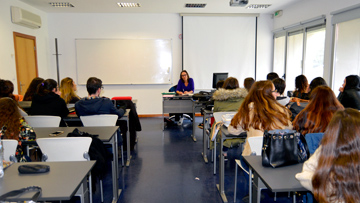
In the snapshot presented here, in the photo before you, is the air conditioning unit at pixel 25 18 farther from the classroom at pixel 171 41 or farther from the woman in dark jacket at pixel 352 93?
the woman in dark jacket at pixel 352 93

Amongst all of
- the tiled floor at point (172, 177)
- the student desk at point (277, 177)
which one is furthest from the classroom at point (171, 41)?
the student desk at point (277, 177)

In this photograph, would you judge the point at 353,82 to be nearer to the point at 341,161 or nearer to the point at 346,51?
the point at 346,51

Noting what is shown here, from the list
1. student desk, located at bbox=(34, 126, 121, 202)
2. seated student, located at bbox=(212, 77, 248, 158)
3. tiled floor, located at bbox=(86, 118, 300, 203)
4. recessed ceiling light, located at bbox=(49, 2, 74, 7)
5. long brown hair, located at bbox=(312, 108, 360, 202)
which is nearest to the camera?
long brown hair, located at bbox=(312, 108, 360, 202)

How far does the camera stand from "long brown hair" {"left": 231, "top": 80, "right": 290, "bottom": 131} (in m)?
2.35

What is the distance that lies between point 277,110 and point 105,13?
20.1 feet

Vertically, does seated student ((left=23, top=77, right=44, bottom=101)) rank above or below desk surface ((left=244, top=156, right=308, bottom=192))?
above

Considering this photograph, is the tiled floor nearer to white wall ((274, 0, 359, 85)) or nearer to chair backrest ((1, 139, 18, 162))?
chair backrest ((1, 139, 18, 162))

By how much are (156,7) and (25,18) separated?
2.93 meters

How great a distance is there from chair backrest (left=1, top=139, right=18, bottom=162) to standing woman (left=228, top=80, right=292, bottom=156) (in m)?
1.83

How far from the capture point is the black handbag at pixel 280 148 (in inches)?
63.4

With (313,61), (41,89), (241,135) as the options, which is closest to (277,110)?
(241,135)

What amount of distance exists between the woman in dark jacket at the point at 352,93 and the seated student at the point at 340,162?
324 cm

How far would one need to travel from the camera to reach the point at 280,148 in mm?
1618

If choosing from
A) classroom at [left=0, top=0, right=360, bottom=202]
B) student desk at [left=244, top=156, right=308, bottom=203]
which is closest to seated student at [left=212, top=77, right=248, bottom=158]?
student desk at [left=244, top=156, right=308, bottom=203]
